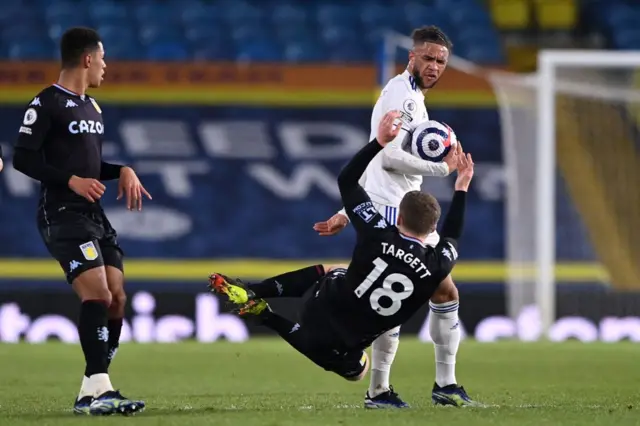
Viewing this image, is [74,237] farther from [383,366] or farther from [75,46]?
[383,366]

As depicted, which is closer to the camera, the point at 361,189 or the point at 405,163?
the point at 361,189

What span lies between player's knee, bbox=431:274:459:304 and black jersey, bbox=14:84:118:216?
1706 millimetres

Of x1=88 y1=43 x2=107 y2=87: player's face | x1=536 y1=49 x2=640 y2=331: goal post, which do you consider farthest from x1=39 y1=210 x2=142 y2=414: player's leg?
x1=536 y1=49 x2=640 y2=331: goal post

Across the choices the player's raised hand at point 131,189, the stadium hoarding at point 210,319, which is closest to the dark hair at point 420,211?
the player's raised hand at point 131,189

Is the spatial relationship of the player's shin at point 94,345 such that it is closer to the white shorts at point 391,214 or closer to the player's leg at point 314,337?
the player's leg at point 314,337

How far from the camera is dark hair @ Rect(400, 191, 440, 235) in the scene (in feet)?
19.7

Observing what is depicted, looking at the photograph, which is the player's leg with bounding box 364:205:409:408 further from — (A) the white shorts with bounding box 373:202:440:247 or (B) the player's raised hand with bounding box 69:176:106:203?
(B) the player's raised hand with bounding box 69:176:106:203

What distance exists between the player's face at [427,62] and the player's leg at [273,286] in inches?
40.6

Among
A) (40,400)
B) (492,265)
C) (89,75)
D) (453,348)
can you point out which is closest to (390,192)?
(453,348)

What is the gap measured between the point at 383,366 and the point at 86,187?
1691 mm

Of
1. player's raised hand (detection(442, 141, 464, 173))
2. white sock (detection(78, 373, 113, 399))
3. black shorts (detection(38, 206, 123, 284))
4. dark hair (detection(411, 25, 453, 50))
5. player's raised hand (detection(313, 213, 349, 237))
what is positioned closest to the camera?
white sock (detection(78, 373, 113, 399))

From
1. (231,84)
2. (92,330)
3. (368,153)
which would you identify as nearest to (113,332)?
(92,330)

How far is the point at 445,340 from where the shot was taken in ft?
21.6

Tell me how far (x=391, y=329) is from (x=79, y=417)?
1541 mm
